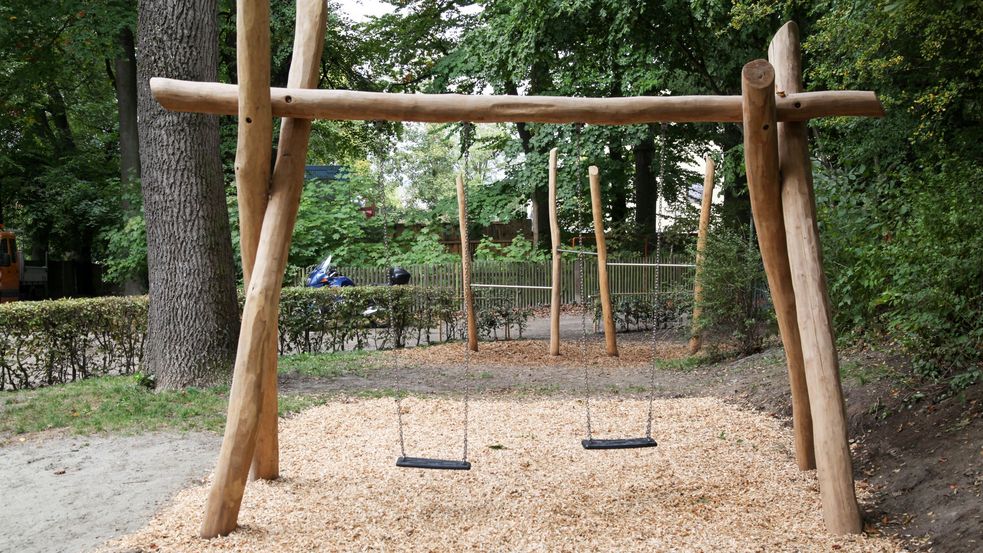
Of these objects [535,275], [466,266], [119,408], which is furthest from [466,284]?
[535,275]

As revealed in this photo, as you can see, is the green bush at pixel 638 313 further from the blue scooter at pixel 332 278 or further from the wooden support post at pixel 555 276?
the blue scooter at pixel 332 278

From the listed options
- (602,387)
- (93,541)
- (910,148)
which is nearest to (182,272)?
(93,541)

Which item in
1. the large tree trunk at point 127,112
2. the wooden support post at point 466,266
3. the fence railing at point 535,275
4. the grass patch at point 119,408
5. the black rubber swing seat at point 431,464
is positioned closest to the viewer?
the black rubber swing seat at point 431,464

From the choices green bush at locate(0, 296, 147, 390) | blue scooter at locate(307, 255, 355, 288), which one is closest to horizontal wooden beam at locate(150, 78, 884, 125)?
green bush at locate(0, 296, 147, 390)

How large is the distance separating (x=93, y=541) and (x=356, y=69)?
17.5 metres

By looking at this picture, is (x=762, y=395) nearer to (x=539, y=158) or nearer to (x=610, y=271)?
(x=610, y=271)

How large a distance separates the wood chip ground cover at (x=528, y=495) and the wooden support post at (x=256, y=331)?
0.21m

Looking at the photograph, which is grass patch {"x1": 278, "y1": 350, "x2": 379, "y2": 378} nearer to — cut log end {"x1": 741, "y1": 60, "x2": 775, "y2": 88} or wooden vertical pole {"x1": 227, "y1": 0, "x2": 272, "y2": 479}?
wooden vertical pole {"x1": 227, "y1": 0, "x2": 272, "y2": 479}

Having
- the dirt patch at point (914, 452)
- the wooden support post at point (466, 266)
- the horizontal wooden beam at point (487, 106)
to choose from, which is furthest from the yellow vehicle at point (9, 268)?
the dirt patch at point (914, 452)

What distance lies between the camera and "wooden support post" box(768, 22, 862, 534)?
387cm

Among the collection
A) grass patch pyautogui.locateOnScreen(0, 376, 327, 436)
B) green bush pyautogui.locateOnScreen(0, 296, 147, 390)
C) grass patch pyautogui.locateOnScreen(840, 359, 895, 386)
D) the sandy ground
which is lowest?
the sandy ground

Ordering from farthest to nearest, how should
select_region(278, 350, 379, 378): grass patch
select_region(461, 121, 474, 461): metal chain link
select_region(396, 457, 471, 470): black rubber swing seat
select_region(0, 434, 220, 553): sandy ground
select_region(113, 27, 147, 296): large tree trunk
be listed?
1. select_region(113, 27, 147, 296): large tree trunk
2. select_region(278, 350, 379, 378): grass patch
3. select_region(461, 121, 474, 461): metal chain link
4. select_region(396, 457, 471, 470): black rubber swing seat
5. select_region(0, 434, 220, 553): sandy ground

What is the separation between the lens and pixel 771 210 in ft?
14.5

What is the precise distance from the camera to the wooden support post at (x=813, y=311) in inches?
152
